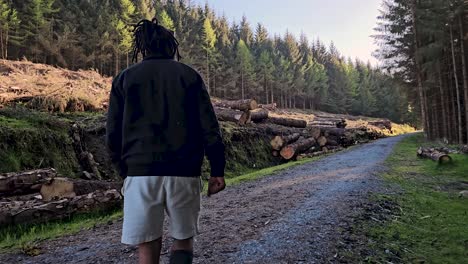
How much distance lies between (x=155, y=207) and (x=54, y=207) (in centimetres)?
482

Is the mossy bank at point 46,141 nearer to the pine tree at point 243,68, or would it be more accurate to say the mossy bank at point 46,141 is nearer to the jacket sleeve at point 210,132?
the jacket sleeve at point 210,132

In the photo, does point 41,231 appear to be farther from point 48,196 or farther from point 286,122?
point 286,122

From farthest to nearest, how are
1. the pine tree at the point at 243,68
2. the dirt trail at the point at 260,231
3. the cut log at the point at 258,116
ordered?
the pine tree at the point at 243,68 → the cut log at the point at 258,116 → the dirt trail at the point at 260,231

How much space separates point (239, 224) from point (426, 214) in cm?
315

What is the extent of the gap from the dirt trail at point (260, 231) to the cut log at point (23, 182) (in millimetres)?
1960

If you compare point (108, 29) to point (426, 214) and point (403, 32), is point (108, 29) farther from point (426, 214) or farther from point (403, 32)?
point (426, 214)

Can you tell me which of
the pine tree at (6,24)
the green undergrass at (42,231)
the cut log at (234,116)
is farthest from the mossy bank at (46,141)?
the pine tree at (6,24)

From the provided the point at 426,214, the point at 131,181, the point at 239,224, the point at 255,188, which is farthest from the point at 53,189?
the point at 426,214

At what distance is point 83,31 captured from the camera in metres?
40.8

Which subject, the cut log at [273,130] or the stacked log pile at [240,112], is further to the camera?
the cut log at [273,130]

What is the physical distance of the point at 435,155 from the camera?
1185 centimetres

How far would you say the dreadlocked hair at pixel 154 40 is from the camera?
2.34m

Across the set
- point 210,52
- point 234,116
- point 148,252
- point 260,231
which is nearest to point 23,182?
point 260,231

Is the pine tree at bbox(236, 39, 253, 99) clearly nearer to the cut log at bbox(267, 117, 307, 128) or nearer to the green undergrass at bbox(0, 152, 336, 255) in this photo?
the cut log at bbox(267, 117, 307, 128)
